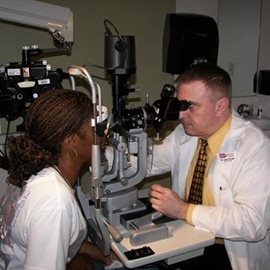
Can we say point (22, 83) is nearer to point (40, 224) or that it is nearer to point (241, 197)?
point (40, 224)

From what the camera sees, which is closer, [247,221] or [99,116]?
[99,116]

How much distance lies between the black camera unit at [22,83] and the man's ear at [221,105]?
80cm

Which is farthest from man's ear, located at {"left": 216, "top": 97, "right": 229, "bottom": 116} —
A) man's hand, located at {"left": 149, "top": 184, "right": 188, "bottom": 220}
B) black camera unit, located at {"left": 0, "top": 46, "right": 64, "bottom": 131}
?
black camera unit, located at {"left": 0, "top": 46, "right": 64, "bottom": 131}

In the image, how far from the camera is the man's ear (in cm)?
155

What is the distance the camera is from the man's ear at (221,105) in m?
1.55

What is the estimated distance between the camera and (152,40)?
2.50m

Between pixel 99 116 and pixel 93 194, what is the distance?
10.7 inches

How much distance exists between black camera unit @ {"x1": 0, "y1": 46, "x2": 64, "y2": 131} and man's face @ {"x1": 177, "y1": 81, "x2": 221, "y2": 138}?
2.15ft

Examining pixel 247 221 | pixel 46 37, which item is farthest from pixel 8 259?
pixel 46 37

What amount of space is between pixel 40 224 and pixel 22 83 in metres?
0.89

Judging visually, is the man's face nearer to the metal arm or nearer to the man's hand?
the man's hand

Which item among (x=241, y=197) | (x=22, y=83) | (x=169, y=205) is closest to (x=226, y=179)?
(x=241, y=197)

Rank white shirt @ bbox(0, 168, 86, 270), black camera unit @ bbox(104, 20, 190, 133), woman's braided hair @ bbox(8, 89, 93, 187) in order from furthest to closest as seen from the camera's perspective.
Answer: black camera unit @ bbox(104, 20, 190, 133) → woman's braided hair @ bbox(8, 89, 93, 187) → white shirt @ bbox(0, 168, 86, 270)

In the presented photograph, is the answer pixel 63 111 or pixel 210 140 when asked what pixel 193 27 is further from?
pixel 63 111
